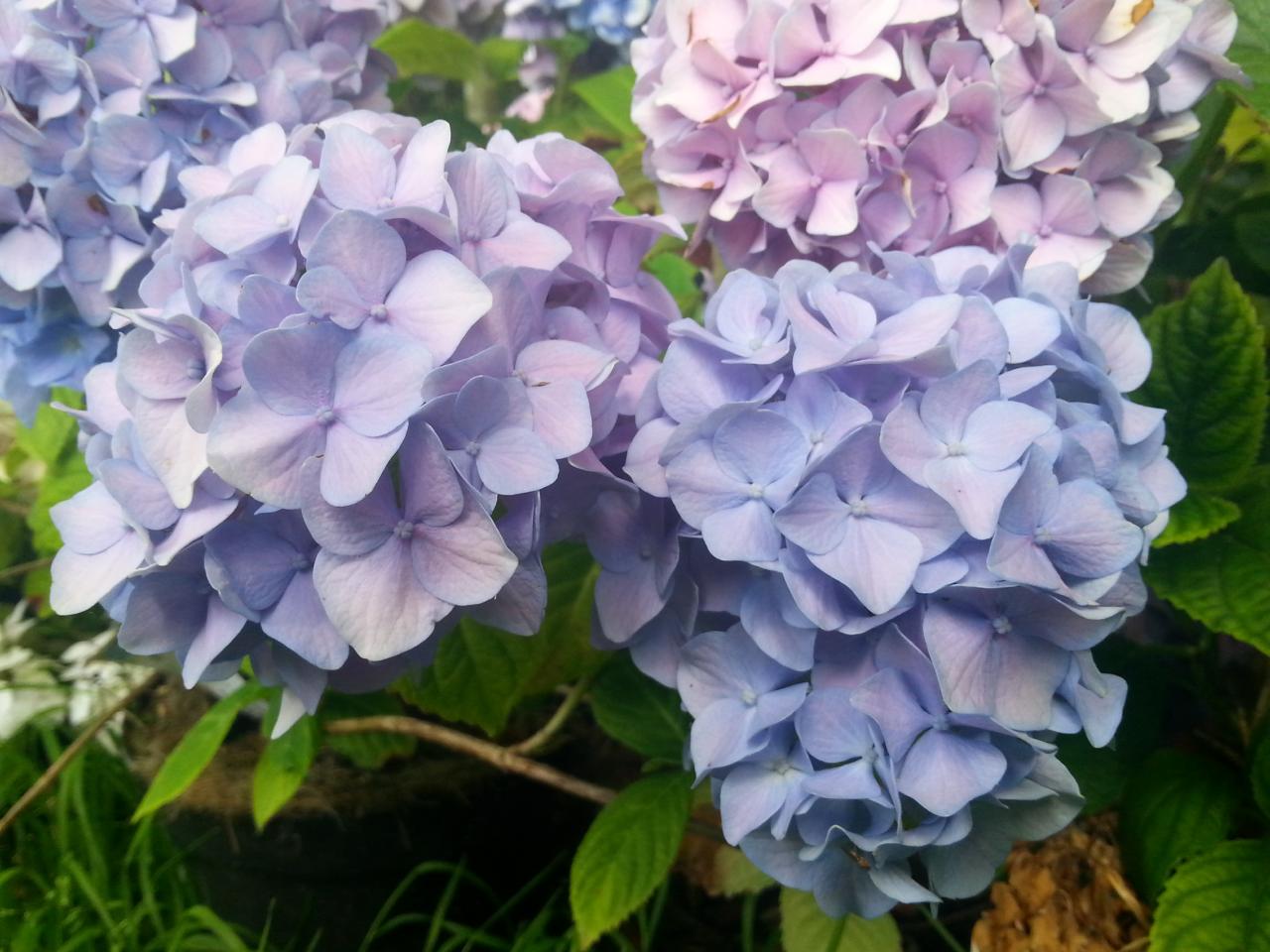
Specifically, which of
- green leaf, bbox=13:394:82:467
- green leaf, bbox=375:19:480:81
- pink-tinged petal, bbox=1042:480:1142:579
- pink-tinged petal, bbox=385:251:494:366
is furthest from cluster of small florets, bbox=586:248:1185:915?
green leaf, bbox=13:394:82:467

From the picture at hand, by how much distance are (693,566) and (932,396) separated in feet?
0.48

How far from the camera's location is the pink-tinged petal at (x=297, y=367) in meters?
0.38

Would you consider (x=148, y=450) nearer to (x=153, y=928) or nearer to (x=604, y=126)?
(x=604, y=126)

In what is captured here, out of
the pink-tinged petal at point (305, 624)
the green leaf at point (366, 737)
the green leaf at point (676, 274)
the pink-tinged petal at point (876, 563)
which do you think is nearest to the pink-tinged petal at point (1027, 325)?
the pink-tinged petal at point (876, 563)

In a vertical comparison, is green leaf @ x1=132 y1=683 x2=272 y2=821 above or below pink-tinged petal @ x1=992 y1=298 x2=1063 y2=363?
below

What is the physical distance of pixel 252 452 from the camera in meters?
0.38

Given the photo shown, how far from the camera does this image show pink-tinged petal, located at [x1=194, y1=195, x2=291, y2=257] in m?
0.42

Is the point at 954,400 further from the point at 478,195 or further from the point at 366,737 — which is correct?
the point at 366,737

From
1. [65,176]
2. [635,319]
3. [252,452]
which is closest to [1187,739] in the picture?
[635,319]

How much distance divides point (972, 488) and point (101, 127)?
0.57 meters

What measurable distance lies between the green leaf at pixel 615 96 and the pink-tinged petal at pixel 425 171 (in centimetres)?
52

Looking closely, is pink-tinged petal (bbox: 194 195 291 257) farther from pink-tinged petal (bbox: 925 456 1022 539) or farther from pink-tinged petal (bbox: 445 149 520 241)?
pink-tinged petal (bbox: 925 456 1022 539)

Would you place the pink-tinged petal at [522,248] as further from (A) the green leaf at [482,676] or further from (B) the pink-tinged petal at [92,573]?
(A) the green leaf at [482,676]

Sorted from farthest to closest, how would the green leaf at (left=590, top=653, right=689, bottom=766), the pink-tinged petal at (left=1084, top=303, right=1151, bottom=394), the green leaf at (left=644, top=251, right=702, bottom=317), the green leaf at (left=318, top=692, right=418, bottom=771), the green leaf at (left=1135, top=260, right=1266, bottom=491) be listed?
1. the green leaf at (left=644, top=251, right=702, bottom=317)
2. the green leaf at (left=318, top=692, right=418, bottom=771)
3. the green leaf at (left=590, top=653, right=689, bottom=766)
4. the green leaf at (left=1135, top=260, right=1266, bottom=491)
5. the pink-tinged petal at (left=1084, top=303, right=1151, bottom=394)
